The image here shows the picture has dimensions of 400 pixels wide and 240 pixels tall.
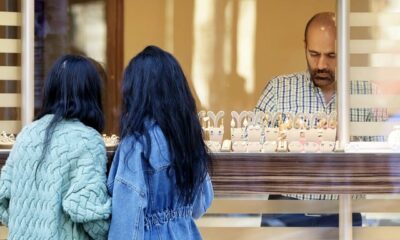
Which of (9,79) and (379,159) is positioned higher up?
(9,79)

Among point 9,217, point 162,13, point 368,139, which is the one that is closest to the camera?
point 9,217

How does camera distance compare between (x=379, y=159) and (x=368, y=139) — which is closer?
(x=379, y=159)

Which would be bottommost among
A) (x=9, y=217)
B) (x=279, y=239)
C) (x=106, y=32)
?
(x=279, y=239)

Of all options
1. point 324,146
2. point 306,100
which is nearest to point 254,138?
point 324,146

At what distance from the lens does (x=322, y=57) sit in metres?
4.86

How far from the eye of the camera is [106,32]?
7383mm

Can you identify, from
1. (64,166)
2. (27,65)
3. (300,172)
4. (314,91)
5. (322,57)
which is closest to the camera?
(64,166)

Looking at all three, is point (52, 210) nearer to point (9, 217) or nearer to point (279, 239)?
point (9, 217)

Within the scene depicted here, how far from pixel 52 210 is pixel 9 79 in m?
2.00

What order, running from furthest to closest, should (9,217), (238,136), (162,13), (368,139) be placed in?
1. (162,13)
2. (368,139)
3. (238,136)
4. (9,217)

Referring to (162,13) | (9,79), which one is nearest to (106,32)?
(162,13)

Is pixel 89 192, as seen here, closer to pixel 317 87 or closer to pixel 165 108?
pixel 165 108

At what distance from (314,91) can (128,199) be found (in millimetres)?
2496

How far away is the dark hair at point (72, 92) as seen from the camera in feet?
8.61
